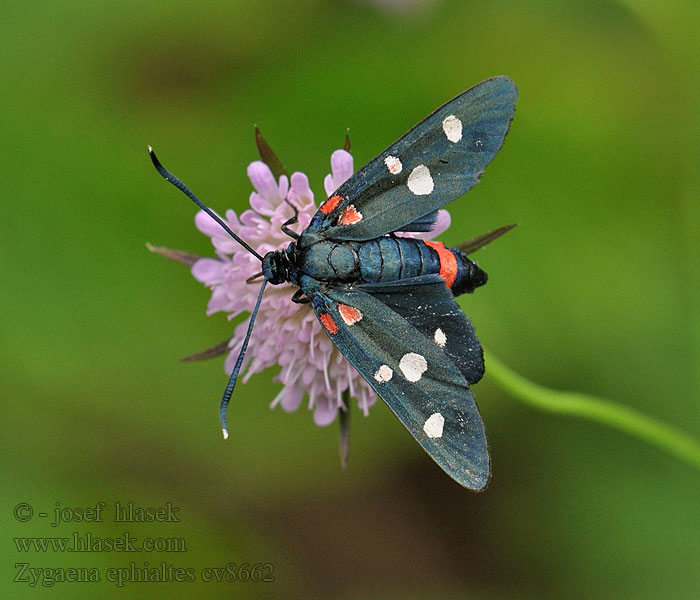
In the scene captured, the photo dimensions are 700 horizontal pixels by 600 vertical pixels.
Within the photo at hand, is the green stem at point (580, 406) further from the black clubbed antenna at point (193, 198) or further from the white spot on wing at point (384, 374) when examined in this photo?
the black clubbed antenna at point (193, 198)

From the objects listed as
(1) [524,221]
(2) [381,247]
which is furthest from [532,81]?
(2) [381,247]

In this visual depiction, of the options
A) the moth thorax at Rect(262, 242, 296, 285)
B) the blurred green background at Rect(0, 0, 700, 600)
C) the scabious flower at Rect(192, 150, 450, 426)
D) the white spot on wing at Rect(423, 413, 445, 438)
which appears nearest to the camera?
the white spot on wing at Rect(423, 413, 445, 438)

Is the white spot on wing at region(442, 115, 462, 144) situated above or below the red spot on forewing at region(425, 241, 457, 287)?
above

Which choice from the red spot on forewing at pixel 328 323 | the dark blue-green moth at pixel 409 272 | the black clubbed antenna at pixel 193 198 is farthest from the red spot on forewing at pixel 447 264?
the black clubbed antenna at pixel 193 198

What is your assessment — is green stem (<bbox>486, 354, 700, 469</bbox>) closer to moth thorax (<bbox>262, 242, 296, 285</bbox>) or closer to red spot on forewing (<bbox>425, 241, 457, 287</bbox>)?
red spot on forewing (<bbox>425, 241, 457, 287</bbox>)

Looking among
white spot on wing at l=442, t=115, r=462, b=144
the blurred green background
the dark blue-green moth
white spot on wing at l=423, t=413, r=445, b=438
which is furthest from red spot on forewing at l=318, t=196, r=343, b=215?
the blurred green background

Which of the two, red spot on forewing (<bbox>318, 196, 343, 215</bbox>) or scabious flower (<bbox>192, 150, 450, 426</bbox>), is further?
scabious flower (<bbox>192, 150, 450, 426</bbox>)
